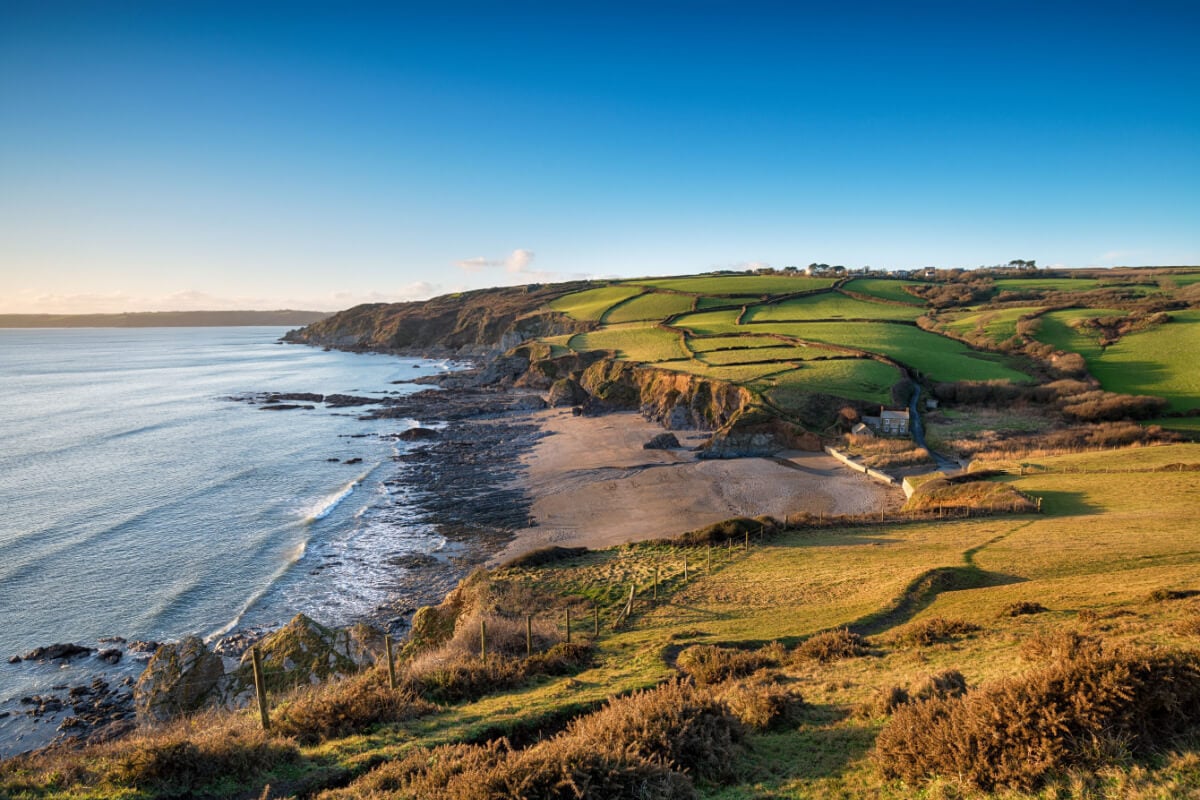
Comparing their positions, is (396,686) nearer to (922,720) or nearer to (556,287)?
(922,720)

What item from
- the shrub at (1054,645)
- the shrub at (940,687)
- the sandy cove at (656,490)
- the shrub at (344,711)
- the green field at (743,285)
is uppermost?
the green field at (743,285)

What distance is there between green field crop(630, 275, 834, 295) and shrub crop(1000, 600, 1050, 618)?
365ft

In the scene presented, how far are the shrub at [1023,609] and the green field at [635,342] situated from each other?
6314 centimetres

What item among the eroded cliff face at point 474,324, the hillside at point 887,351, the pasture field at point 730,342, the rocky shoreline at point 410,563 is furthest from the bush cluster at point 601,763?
the eroded cliff face at point 474,324

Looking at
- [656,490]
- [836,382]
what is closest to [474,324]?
[836,382]

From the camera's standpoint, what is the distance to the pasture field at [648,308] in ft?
376

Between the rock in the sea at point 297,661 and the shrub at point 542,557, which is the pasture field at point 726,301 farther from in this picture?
the rock in the sea at point 297,661

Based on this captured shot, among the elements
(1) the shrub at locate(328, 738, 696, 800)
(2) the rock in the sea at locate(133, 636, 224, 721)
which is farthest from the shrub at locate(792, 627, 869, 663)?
(2) the rock in the sea at locate(133, 636, 224, 721)

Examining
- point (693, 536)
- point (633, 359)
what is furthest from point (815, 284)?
point (693, 536)

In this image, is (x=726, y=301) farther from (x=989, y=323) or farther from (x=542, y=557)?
(x=542, y=557)

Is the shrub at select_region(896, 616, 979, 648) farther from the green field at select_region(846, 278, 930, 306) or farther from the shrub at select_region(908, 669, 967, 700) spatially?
the green field at select_region(846, 278, 930, 306)

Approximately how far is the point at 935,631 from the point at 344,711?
13639 millimetres

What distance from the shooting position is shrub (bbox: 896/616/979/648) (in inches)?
596

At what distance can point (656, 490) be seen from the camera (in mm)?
44938
